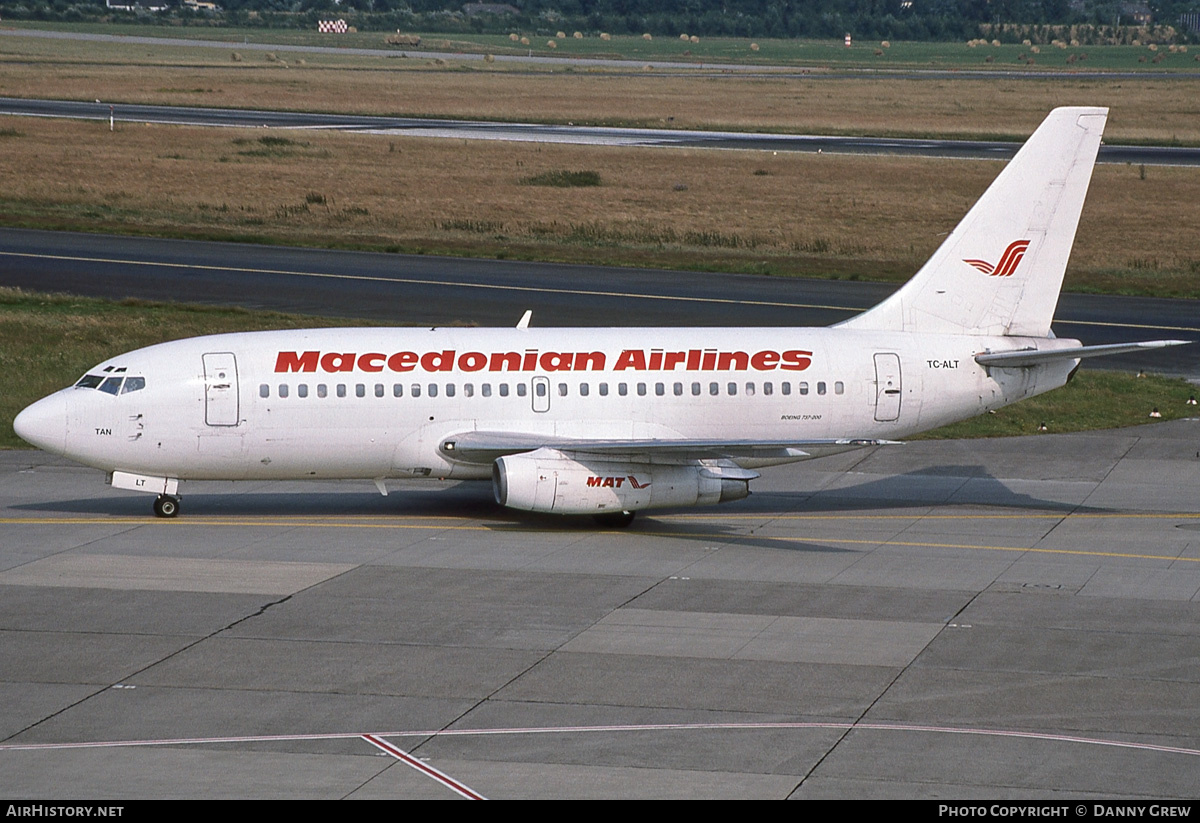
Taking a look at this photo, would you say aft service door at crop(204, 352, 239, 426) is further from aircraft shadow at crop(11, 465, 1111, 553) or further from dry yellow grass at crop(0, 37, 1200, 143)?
dry yellow grass at crop(0, 37, 1200, 143)

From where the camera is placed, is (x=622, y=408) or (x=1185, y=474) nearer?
(x=622, y=408)

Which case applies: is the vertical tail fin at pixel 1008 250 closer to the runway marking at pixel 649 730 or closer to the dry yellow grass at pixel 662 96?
the runway marking at pixel 649 730

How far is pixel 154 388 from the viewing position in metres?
→ 32.7

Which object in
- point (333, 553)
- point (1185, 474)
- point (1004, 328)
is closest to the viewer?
point (333, 553)

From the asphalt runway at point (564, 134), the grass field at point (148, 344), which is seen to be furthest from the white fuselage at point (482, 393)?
the asphalt runway at point (564, 134)

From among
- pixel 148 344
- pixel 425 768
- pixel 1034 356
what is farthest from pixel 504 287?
pixel 425 768

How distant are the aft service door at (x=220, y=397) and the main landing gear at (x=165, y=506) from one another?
8.12 ft

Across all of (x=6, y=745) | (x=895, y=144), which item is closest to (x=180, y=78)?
(x=895, y=144)

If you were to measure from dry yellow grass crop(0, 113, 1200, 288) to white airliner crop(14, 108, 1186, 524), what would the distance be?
111ft

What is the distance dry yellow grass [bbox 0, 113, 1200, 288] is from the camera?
251 feet

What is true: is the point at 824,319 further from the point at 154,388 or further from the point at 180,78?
the point at 180,78

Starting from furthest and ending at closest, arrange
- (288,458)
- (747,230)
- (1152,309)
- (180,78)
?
(180,78), (747,230), (1152,309), (288,458)

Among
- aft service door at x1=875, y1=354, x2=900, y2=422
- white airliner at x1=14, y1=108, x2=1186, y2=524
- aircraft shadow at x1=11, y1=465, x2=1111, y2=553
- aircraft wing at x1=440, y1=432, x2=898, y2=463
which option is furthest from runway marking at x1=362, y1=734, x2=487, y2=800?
aft service door at x1=875, y1=354, x2=900, y2=422

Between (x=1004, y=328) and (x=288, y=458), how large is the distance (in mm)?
16432
